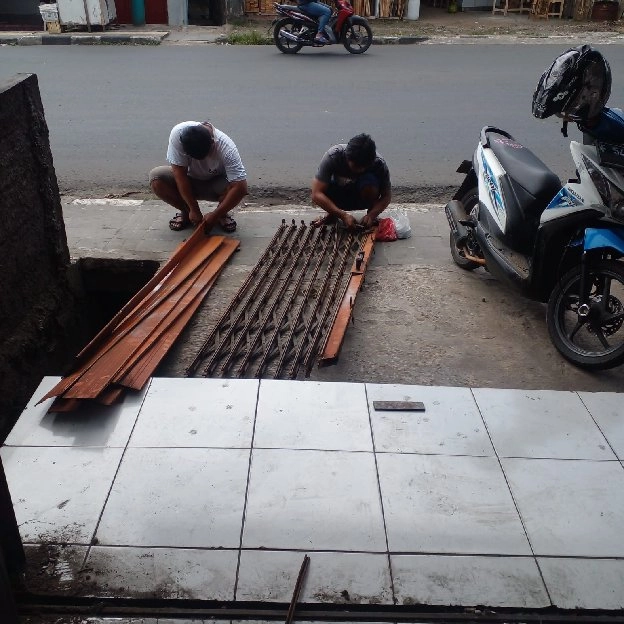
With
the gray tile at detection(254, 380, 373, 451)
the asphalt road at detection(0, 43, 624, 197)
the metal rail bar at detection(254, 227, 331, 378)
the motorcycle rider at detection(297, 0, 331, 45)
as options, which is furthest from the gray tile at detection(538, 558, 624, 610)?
the motorcycle rider at detection(297, 0, 331, 45)

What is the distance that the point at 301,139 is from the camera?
7.13m

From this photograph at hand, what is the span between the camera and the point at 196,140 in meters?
4.71

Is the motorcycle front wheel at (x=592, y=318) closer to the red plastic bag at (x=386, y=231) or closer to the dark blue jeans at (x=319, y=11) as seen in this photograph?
the red plastic bag at (x=386, y=231)

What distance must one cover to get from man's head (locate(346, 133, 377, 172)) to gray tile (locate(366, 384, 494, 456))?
6.45 ft

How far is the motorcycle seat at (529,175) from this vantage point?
3.93 metres

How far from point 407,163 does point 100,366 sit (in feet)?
13.9

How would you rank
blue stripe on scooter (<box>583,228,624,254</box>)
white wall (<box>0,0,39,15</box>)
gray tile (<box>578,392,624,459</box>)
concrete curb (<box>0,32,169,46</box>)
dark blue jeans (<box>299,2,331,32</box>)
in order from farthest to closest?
white wall (<box>0,0,39,15</box>)
concrete curb (<box>0,32,169,46</box>)
dark blue jeans (<box>299,2,331,32</box>)
blue stripe on scooter (<box>583,228,624,254</box>)
gray tile (<box>578,392,624,459</box>)

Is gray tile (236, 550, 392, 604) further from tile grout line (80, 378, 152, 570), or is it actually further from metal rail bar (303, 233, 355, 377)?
metal rail bar (303, 233, 355, 377)

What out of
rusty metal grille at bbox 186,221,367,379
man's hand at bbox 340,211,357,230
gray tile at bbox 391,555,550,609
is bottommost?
rusty metal grille at bbox 186,221,367,379

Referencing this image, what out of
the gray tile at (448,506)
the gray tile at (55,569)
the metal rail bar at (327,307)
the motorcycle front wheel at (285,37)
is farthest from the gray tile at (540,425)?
the motorcycle front wheel at (285,37)

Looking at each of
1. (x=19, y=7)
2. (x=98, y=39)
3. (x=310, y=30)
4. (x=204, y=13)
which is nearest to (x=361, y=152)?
(x=310, y=30)

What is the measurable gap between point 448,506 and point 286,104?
6886 millimetres

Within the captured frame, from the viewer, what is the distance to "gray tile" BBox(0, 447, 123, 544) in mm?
2449

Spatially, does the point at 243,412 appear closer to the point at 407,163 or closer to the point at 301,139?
the point at 407,163
